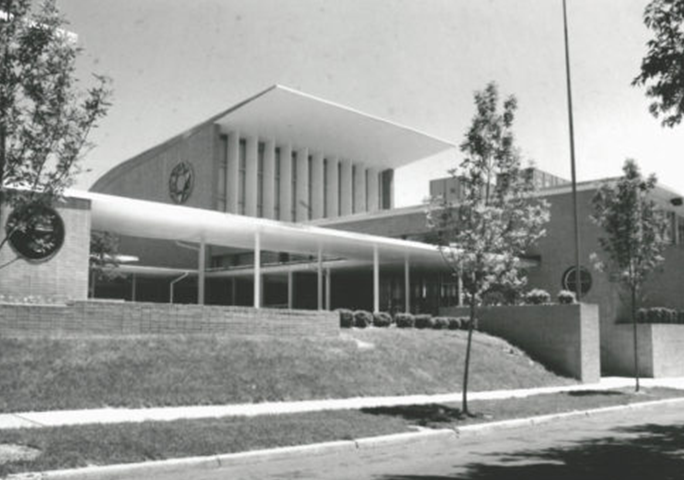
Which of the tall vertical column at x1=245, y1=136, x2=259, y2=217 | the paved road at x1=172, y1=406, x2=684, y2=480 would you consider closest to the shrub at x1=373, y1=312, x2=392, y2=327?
the paved road at x1=172, y1=406, x2=684, y2=480

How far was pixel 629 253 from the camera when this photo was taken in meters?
21.7

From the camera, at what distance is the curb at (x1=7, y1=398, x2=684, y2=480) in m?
8.35

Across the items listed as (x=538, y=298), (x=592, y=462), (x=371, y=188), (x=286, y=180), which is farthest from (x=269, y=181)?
(x=592, y=462)

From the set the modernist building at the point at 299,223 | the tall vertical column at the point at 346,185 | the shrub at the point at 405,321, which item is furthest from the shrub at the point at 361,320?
the tall vertical column at the point at 346,185

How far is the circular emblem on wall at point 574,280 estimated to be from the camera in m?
37.4

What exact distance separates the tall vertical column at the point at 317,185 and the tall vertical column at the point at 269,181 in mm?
3735

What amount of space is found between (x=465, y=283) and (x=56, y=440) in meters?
9.00

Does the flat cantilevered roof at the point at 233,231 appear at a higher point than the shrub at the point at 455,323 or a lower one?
higher

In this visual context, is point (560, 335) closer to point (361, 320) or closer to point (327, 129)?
point (361, 320)

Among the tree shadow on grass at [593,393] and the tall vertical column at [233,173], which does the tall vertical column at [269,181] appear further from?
the tree shadow on grass at [593,393]

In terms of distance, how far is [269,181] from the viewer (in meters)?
53.2

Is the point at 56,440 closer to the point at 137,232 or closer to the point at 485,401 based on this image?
the point at 485,401

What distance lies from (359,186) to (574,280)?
2486cm

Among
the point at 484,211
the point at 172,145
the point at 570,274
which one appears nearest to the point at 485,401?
the point at 484,211
